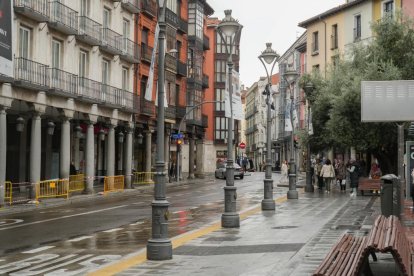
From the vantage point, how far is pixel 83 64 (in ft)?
109

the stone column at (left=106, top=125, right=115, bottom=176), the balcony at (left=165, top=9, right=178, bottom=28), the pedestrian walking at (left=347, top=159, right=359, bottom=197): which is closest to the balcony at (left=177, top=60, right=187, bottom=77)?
the balcony at (left=165, top=9, right=178, bottom=28)

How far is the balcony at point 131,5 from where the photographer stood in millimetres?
37662

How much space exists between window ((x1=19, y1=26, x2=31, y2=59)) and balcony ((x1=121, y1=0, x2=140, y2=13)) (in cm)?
1127

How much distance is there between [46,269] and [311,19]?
A: 4822 cm

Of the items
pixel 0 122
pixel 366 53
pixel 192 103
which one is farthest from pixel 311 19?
pixel 0 122

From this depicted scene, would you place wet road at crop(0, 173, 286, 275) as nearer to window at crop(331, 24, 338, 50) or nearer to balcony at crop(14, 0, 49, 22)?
balcony at crop(14, 0, 49, 22)

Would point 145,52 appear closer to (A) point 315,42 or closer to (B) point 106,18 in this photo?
(B) point 106,18

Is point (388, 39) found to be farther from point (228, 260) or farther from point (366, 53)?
point (228, 260)

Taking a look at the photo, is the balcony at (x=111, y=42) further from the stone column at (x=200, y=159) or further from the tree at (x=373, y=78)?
the stone column at (x=200, y=159)

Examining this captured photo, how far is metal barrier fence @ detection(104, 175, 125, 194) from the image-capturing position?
3288 centimetres

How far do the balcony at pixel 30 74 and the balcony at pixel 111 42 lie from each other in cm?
724

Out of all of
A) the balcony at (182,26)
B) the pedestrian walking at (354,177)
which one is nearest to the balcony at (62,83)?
the pedestrian walking at (354,177)

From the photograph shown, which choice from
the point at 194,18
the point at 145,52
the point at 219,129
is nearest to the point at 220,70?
A: the point at 219,129

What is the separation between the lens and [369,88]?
12422 mm
